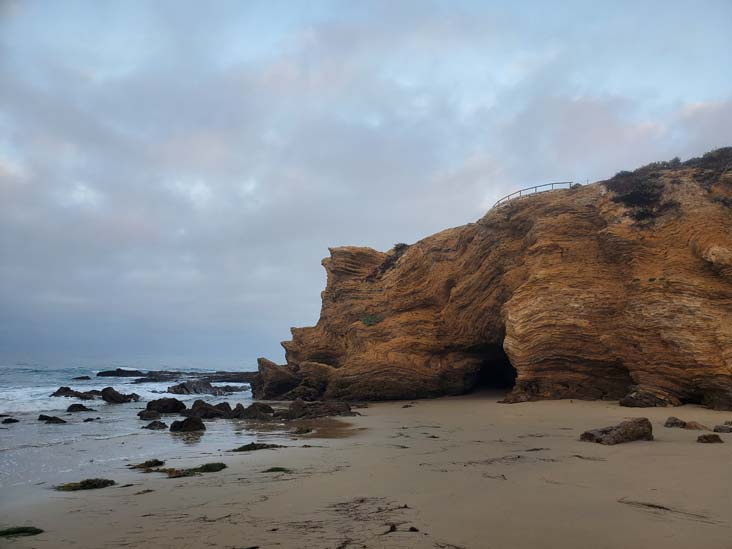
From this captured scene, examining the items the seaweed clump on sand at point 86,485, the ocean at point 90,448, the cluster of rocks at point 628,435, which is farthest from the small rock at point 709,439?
the seaweed clump on sand at point 86,485

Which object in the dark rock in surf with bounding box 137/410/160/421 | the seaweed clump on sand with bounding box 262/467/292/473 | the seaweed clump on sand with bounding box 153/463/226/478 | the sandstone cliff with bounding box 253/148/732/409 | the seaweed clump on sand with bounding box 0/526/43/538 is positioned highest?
the sandstone cliff with bounding box 253/148/732/409

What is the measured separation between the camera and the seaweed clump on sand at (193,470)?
24.5 feet

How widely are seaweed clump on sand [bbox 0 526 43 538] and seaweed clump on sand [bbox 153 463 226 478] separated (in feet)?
8.60

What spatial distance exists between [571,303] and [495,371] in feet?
36.2

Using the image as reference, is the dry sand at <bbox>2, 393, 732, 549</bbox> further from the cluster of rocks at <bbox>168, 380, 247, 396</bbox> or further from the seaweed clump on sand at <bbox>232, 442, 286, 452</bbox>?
the cluster of rocks at <bbox>168, 380, 247, 396</bbox>

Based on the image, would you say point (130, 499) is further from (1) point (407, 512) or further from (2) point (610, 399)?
(2) point (610, 399)

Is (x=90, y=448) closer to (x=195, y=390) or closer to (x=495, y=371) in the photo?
(x=495, y=371)

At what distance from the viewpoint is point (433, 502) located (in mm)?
5000

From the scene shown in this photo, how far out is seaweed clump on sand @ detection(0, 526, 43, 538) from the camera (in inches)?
184

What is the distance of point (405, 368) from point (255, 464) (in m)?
15.9

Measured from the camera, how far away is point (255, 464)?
8195mm

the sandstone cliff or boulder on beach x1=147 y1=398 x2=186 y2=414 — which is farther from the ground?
the sandstone cliff

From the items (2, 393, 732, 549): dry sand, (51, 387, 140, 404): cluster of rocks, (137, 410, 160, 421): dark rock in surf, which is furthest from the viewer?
(51, 387, 140, 404): cluster of rocks

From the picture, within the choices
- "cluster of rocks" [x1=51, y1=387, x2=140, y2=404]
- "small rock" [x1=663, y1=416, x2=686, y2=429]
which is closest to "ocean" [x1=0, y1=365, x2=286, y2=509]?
"small rock" [x1=663, y1=416, x2=686, y2=429]
